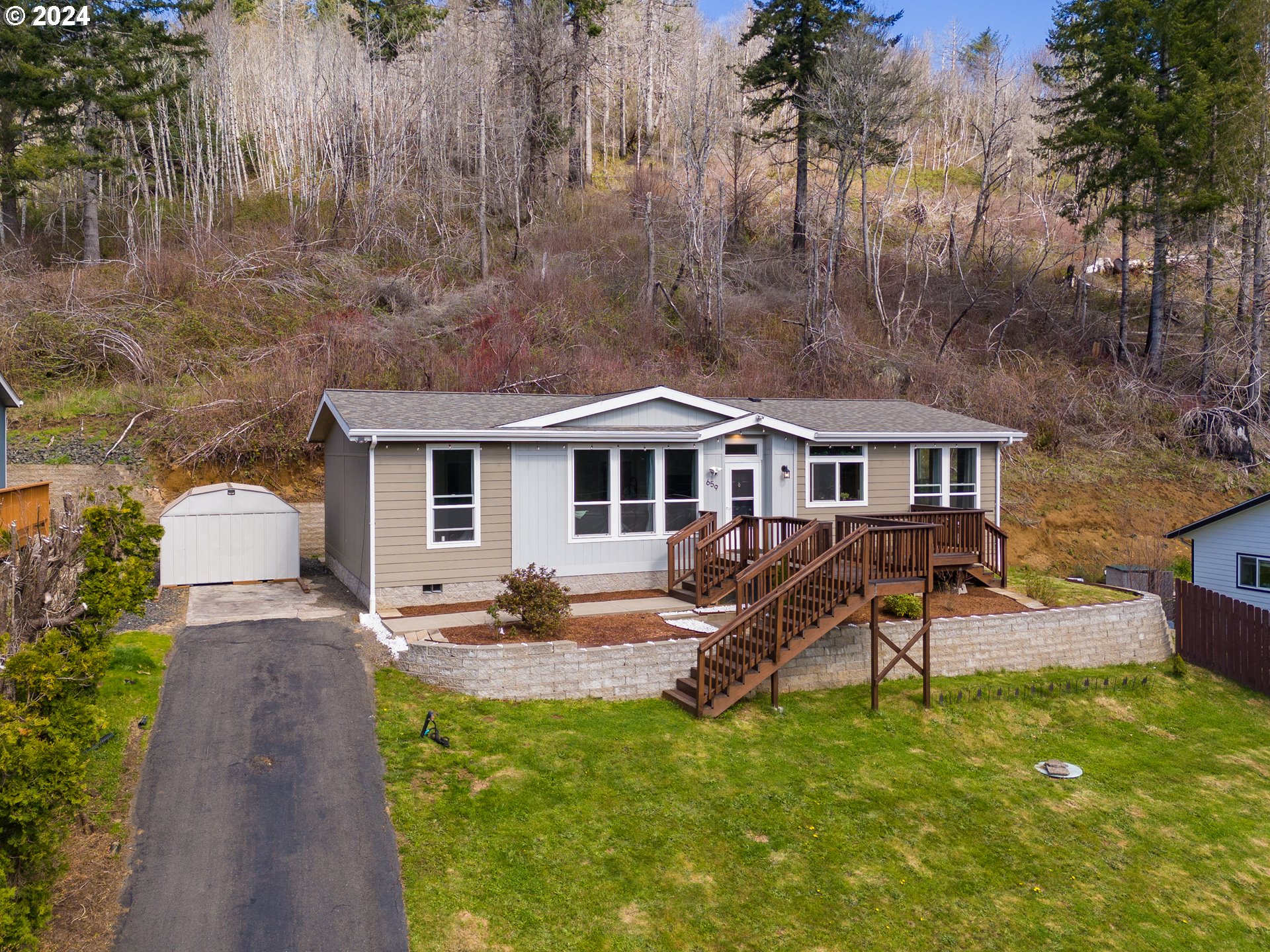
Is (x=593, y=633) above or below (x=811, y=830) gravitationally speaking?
above

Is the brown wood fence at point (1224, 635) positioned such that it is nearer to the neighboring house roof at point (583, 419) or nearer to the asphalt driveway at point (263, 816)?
the neighboring house roof at point (583, 419)

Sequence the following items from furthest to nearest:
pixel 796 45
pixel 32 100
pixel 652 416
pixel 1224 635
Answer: pixel 796 45 < pixel 32 100 < pixel 652 416 < pixel 1224 635

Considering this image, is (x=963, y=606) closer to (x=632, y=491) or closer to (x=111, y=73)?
(x=632, y=491)

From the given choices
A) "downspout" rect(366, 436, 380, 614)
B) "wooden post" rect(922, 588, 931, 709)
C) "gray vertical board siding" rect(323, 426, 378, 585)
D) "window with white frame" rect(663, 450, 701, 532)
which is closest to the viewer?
"wooden post" rect(922, 588, 931, 709)

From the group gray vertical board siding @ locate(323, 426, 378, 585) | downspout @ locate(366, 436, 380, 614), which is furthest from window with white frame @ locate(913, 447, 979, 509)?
gray vertical board siding @ locate(323, 426, 378, 585)

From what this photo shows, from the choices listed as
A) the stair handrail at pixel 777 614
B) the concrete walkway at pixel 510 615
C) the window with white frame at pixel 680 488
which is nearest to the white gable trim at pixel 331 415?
the concrete walkway at pixel 510 615

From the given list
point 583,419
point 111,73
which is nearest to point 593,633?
point 583,419

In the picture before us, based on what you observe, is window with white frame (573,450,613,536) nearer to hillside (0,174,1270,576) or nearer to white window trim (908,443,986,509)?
white window trim (908,443,986,509)
